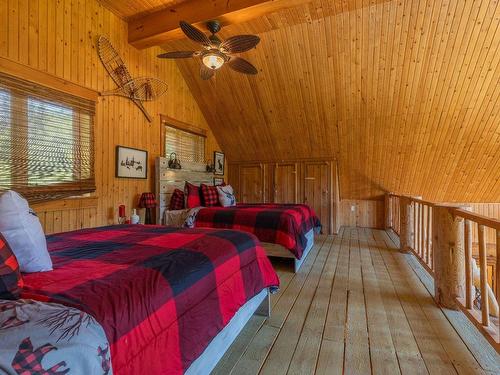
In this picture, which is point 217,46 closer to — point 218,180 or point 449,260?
point 449,260

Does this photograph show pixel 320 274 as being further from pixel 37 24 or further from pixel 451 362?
pixel 37 24

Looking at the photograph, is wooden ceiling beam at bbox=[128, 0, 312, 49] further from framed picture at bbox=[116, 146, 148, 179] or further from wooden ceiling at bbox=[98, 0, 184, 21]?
framed picture at bbox=[116, 146, 148, 179]

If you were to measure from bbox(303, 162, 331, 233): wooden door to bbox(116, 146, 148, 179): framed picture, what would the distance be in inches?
143

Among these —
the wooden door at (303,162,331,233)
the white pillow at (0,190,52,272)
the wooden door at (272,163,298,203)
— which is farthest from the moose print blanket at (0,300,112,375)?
the wooden door at (272,163,298,203)

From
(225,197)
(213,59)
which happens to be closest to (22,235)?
(213,59)

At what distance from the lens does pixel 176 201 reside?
4.21 m

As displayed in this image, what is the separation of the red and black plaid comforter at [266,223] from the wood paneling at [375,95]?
7.58ft

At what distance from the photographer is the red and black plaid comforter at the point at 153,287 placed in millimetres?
849

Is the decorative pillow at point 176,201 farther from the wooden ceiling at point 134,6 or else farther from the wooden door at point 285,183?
the wooden door at point 285,183

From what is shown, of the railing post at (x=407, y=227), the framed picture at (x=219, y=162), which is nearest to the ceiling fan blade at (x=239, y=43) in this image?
the railing post at (x=407, y=227)

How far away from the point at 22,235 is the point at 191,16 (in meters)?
3.11

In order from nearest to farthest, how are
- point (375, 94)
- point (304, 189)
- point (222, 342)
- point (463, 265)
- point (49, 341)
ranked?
point (49, 341)
point (222, 342)
point (463, 265)
point (375, 94)
point (304, 189)

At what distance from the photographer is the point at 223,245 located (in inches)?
63.6

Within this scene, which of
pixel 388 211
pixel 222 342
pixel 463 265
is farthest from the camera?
pixel 388 211
